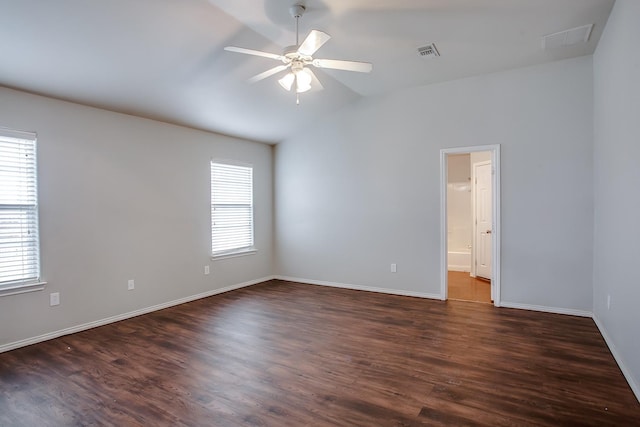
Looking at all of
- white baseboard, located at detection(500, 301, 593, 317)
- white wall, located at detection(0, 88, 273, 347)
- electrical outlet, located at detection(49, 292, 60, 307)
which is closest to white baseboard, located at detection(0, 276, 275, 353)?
white wall, located at detection(0, 88, 273, 347)

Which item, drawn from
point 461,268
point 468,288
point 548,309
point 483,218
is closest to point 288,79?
point 548,309

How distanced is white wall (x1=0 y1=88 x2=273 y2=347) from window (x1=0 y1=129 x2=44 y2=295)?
7 cm

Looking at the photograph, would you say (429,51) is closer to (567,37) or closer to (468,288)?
(567,37)

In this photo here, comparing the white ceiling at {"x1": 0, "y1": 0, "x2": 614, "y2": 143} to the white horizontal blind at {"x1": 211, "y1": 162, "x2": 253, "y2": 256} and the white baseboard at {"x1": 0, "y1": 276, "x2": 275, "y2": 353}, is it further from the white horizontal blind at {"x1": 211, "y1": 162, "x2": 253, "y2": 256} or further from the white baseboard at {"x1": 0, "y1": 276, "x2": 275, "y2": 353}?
the white baseboard at {"x1": 0, "y1": 276, "x2": 275, "y2": 353}

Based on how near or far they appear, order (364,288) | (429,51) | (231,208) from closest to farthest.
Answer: (429,51) < (364,288) < (231,208)

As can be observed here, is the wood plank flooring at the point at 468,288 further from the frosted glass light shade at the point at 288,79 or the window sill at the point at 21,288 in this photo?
the window sill at the point at 21,288

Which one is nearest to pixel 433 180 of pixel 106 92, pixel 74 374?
pixel 106 92

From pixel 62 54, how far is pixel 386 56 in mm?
3046

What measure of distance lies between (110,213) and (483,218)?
5739 mm

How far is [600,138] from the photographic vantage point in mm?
3529

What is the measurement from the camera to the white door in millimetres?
5977

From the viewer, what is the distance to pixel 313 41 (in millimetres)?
2406

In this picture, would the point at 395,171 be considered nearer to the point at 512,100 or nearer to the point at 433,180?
the point at 433,180

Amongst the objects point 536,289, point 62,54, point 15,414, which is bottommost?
point 15,414
